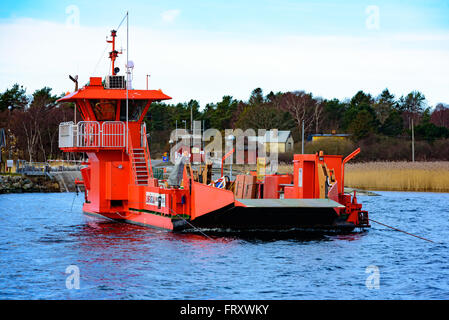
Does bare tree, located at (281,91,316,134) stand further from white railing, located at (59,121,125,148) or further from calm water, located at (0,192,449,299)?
white railing, located at (59,121,125,148)

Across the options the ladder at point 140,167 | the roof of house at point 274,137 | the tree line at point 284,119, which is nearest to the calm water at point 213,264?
the ladder at point 140,167

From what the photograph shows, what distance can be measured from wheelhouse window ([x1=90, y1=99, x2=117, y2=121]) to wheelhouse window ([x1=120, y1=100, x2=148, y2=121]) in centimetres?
36

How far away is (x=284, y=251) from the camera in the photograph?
68.1 feet

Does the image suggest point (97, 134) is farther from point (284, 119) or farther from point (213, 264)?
point (284, 119)

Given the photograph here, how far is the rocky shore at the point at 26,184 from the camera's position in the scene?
52000 mm

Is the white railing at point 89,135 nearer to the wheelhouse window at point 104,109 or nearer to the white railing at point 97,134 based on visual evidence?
the white railing at point 97,134

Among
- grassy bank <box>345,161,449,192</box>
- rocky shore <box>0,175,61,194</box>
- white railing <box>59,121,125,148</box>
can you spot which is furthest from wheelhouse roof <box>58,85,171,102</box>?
rocky shore <box>0,175,61,194</box>

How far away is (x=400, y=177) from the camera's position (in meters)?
46.2

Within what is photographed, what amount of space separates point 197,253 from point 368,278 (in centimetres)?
591

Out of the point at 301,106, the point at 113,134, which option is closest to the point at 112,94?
the point at 113,134

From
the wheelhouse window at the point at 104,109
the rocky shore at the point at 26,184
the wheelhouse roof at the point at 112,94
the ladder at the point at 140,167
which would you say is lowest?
the rocky shore at the point at 26,184

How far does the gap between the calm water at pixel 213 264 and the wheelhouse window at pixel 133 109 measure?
16.2 feet

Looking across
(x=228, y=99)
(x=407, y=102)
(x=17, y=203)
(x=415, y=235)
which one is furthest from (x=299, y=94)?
(x=415, y=235)
